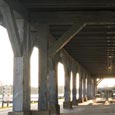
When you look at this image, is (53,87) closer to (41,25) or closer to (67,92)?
(41,25)

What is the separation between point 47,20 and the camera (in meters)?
16.8

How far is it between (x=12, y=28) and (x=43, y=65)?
12.2 feet

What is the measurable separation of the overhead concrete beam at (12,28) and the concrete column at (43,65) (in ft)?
7.60

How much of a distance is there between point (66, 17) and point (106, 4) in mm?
2099

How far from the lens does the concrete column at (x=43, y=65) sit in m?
16.7

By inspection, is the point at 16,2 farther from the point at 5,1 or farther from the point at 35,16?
the point at 35,16

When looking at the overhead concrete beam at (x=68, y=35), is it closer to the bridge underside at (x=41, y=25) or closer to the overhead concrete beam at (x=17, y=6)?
the bridge underside at (x=41, y=25)

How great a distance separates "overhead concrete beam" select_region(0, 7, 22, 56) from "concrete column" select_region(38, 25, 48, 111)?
232 centimetres

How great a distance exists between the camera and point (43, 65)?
55.8 ft

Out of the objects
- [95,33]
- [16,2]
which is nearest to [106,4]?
[16,2]

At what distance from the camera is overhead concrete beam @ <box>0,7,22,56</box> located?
13.0 metres

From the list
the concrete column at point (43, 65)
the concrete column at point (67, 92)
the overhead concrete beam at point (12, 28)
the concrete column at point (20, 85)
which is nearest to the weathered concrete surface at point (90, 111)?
the concrete column at point (67, 92)

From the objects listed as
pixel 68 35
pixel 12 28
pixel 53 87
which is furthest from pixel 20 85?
pixel 53 87

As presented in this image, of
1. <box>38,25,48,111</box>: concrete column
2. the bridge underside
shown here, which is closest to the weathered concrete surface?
the bridge underside
